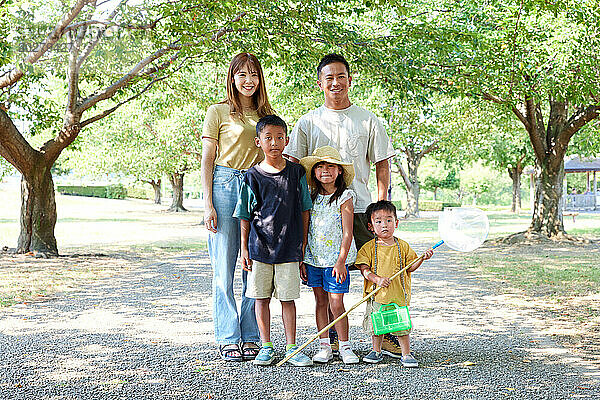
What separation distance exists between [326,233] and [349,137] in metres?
0.69

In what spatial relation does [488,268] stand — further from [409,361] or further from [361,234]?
[409,361]

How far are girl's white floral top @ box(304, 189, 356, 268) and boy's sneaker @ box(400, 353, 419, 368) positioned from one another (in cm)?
72

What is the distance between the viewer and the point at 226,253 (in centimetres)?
438

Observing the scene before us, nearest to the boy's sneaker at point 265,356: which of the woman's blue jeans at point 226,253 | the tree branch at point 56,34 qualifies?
the woman's blue jeans at point 226,253

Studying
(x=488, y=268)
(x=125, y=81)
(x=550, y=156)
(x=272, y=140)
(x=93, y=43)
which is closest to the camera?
(x=272, y=140)

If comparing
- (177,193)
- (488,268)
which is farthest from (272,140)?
(177,193)

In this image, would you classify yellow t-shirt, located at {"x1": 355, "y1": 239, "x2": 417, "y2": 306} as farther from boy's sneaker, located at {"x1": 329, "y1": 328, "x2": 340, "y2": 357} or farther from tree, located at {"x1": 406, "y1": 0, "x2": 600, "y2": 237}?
tree, located at {"x1": 406, "y1": 0, "x2": 600, "y2": 237}

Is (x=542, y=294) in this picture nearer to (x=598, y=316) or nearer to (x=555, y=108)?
(x=598, y=316)

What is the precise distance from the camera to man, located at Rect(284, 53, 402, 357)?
14.0 ft

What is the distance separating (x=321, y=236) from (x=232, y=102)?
3.68ft

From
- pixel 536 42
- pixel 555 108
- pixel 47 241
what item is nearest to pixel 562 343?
pixel 536 42

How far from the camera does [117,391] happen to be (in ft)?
11.7

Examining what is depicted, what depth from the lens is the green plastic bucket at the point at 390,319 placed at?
4.07 meters

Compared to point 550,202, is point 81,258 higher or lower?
lower
